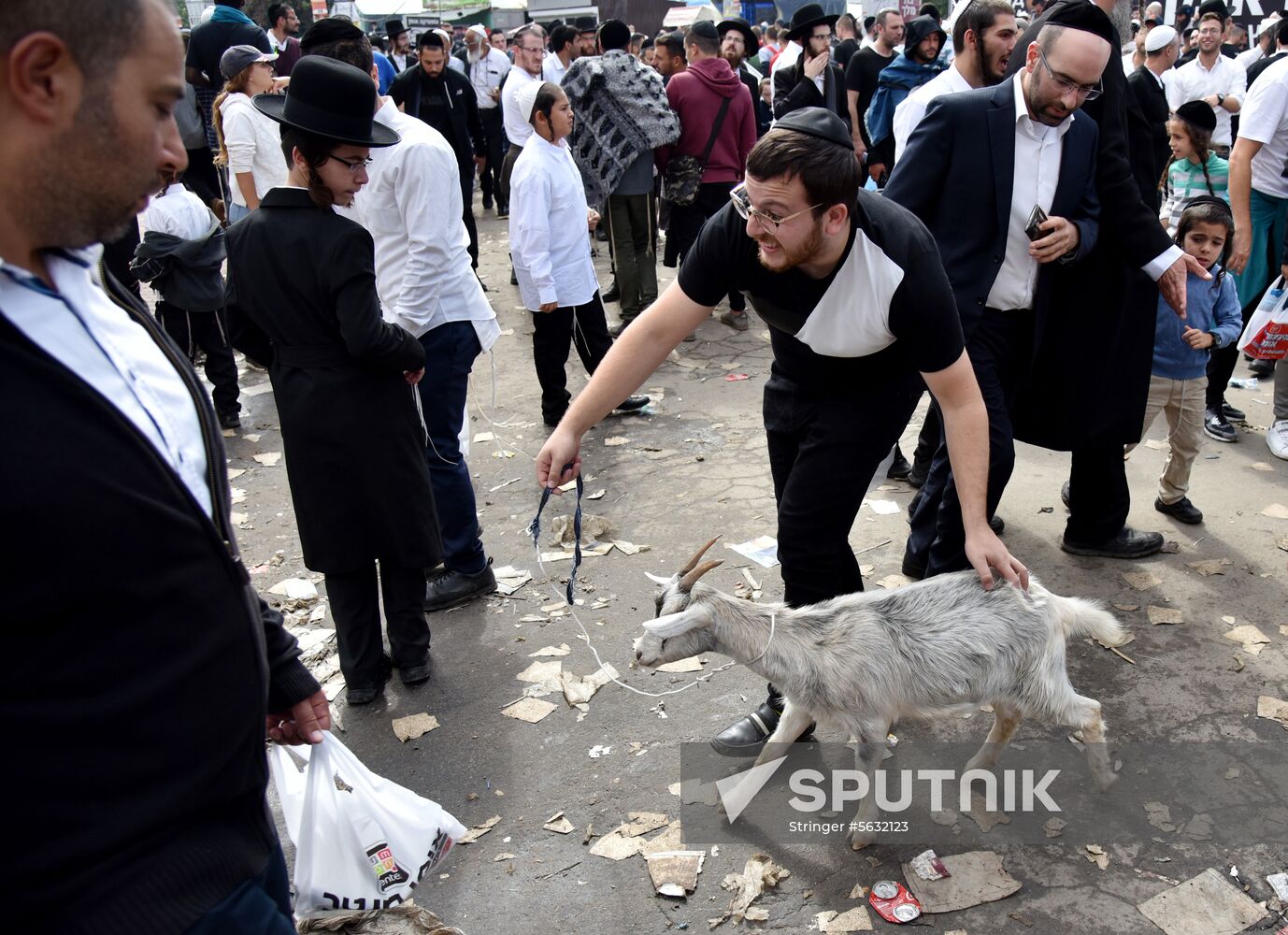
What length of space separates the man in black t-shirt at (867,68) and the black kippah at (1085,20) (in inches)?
236

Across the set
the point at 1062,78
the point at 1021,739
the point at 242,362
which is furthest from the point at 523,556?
the point at 242,362

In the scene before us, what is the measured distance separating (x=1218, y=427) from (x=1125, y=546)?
1.99 metres

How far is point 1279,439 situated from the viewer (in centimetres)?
604

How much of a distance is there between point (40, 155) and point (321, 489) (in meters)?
2.78

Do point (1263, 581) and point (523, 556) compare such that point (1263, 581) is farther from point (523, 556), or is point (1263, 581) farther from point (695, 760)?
point (523, 556)

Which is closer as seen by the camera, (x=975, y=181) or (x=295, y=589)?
(x=975, y=181)

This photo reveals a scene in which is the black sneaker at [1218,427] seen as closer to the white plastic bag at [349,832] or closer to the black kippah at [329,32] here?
the black kippah at [329,32]

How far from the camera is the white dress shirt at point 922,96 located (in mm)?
5332

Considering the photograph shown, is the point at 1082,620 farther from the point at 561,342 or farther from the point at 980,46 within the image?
the point at 561,342

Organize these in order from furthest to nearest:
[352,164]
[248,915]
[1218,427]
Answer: [1218,427] → [352,164] → [248,915]

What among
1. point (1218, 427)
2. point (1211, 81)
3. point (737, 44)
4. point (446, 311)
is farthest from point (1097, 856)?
point (1211, 81)

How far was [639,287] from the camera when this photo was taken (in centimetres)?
880

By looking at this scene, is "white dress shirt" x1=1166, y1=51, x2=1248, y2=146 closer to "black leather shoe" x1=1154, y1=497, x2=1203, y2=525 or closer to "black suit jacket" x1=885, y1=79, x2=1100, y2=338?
"black leather shoe" x1=1154, y1=497, x2=1203, y2=525

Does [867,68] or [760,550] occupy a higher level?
[867,68]
